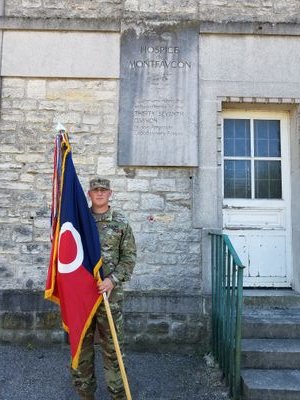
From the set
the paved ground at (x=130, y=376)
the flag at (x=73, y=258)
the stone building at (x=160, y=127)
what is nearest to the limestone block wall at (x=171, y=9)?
the stone building at (x=160, y=127)

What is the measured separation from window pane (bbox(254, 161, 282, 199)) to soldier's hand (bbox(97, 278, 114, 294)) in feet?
9.31

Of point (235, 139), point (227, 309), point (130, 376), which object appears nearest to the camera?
point (227, 309)

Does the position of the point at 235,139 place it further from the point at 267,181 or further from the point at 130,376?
the point at 130,376

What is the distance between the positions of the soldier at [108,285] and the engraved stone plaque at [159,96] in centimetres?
176

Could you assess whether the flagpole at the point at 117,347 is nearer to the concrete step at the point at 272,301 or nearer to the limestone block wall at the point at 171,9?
the concrete step at the point at 272,301

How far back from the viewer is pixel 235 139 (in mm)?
5605

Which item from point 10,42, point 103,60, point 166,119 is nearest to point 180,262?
point 166,119

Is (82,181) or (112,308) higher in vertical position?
(82,181)

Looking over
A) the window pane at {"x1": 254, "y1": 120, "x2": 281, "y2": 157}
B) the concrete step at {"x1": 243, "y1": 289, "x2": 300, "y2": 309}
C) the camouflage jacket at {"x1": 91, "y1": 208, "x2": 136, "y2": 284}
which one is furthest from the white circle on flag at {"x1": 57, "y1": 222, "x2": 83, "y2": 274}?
the window pane at {"x1": 254, "y1": 120, "x2": 281, "y2": 157}

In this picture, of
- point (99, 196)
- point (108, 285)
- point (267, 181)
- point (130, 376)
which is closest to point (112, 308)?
point (108, 285)

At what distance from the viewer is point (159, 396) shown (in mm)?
3787

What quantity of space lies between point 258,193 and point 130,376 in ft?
9.06

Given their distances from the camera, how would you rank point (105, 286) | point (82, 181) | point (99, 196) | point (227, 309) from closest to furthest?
1. point (105, 286)
2. point (99, 196)
3. point (227, 309)
4. point (82, 181)

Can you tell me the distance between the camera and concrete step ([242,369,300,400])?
3.56 meters
